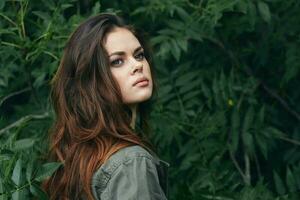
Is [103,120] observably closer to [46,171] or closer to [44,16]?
[46,171]

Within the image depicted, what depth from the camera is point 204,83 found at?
3729 millimetres

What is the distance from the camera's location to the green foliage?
330 centimetres

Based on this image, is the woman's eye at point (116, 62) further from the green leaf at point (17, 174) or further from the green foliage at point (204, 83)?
the green foliage at point (204, 83)

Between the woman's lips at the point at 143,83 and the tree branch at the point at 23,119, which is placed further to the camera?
the tree branch at the point at 23,119

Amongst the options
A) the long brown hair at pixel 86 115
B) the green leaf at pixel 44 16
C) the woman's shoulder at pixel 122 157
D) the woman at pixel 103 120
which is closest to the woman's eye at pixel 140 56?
the woman at pixel 103 120

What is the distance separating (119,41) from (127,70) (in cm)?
11

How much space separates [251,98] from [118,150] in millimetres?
1421

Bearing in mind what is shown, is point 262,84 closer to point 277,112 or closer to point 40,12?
point 277,112

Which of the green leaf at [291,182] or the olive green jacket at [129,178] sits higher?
the olive green jacket at [129,178]

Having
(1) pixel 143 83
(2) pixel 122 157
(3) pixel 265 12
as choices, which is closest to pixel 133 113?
(1) pixel 143 83

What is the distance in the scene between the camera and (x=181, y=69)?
3756mm

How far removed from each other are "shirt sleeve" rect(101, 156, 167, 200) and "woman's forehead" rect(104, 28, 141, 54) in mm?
417

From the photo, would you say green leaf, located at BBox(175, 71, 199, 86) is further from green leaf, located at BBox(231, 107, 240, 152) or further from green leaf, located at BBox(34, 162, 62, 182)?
green leaf, located at BBox(34, 162, 62, 182)

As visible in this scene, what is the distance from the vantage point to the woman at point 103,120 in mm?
2314
